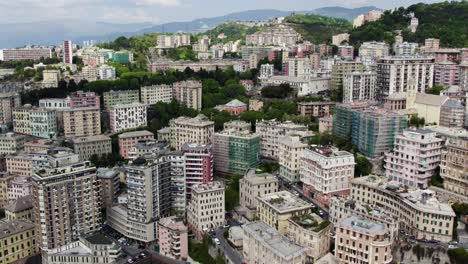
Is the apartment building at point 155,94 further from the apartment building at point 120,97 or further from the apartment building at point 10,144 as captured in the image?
the apartment building at point 10,144

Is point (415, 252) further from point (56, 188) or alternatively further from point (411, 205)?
point (56, 188)

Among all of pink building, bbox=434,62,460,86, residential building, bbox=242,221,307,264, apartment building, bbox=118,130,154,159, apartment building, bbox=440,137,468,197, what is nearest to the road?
residential building, bbox=242,221,307,264

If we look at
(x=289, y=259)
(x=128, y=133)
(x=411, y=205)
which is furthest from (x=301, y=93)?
(x=289, y=259)

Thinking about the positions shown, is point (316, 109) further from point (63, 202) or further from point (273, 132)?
point (63, 202)

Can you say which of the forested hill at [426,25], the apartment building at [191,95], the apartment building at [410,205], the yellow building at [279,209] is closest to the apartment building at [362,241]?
the apartment building at [410,205]

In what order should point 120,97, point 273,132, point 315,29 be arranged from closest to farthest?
point 273,132, point 120,97, point 315,29

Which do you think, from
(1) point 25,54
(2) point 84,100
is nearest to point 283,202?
(2) point 84,100

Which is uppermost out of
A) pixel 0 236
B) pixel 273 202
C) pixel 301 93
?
pixel 301 93
